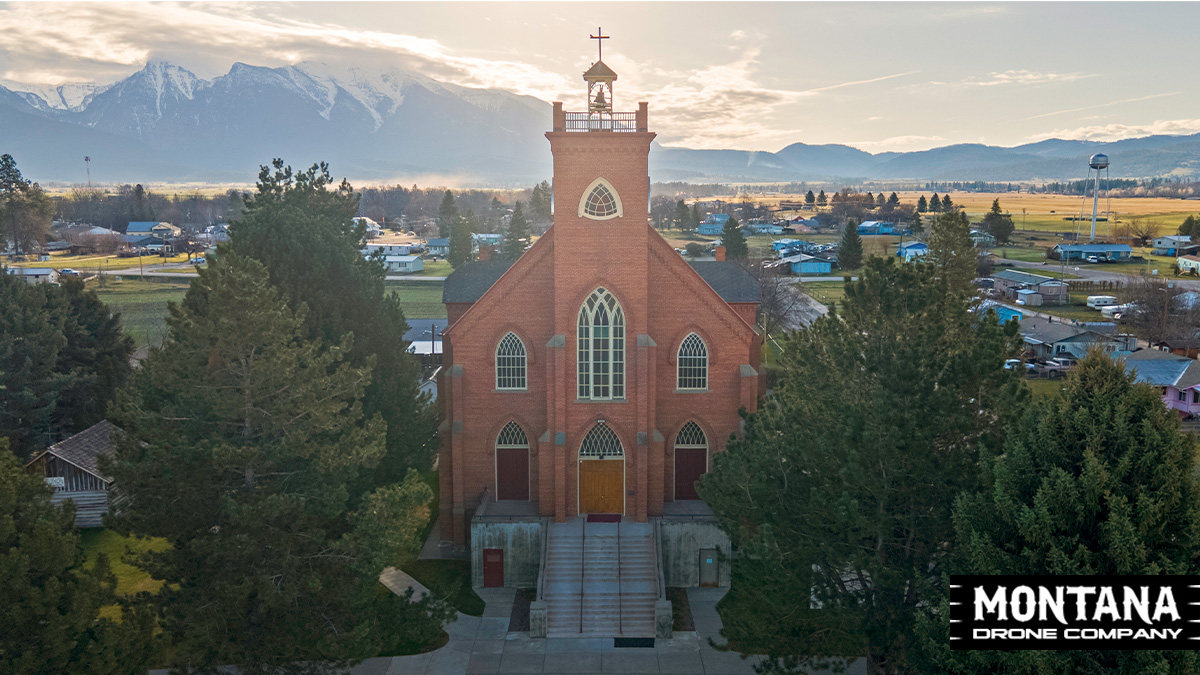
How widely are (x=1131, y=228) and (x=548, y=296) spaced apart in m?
157

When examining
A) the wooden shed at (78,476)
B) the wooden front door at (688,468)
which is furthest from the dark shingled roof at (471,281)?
the wooden shed at (78,476)

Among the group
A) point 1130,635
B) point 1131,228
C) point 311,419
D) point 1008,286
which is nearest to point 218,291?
point 311,419

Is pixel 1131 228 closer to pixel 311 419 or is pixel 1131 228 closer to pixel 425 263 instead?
pixel 425 263

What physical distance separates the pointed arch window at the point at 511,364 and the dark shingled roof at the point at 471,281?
11.3 feet

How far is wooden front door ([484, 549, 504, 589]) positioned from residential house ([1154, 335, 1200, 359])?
55.6m

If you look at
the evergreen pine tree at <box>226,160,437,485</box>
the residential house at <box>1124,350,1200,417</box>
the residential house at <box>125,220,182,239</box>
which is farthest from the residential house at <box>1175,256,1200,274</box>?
the residential house at <box>125,220,182,239</box>

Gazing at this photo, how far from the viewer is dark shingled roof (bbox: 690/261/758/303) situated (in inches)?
1248

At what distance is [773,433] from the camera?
21.5 m

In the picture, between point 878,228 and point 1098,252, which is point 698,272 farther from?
point 878,228

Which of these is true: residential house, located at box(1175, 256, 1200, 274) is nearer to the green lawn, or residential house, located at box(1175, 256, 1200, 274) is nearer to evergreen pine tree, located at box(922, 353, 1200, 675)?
the green lawn

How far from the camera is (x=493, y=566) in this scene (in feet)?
87.9

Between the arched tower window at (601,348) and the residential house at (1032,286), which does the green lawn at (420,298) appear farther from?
the residential house at (1032,286)

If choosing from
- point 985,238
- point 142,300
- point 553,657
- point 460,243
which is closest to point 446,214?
point 460,243

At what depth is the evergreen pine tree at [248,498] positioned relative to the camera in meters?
17.6
